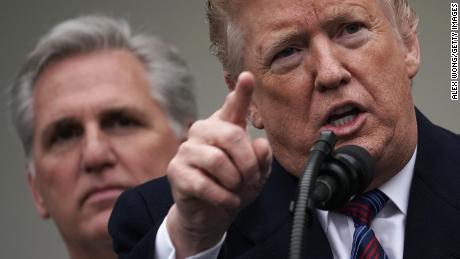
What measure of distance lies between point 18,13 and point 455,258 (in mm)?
2935

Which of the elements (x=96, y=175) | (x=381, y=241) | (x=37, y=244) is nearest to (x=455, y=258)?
(x=381, y=241)

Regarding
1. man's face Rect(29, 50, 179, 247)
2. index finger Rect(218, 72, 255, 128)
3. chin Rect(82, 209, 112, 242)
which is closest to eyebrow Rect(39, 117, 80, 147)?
man's face Rect(29, 50, 179, 247)

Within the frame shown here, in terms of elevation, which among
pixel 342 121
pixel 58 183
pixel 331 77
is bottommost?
pixel 58 183

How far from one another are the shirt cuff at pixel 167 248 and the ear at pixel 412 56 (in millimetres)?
723

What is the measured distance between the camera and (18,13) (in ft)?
14.6

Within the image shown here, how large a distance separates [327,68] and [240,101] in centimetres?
45

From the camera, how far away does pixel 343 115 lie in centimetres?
214

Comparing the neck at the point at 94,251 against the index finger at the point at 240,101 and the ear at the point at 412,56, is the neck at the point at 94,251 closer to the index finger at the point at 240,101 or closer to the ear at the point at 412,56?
the ear at the point at 412,56

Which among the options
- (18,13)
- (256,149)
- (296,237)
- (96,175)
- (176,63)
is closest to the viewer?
(296,237)

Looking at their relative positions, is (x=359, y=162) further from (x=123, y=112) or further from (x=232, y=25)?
(x=123, y=112)

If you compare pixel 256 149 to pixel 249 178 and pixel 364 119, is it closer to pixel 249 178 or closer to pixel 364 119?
pixel 249 178

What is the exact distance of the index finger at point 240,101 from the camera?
172 centimetres

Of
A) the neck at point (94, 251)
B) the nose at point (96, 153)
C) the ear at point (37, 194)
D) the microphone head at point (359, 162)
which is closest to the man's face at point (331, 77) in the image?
the microphone head at point (359, 162)

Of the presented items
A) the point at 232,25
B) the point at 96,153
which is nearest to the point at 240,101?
the point at 232,25
